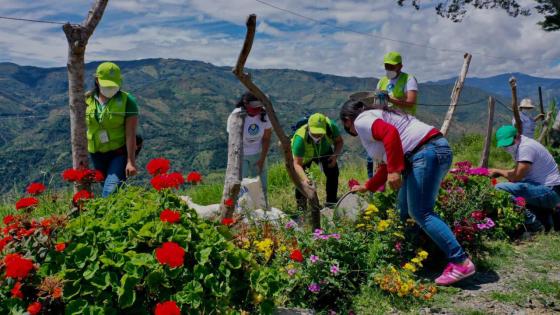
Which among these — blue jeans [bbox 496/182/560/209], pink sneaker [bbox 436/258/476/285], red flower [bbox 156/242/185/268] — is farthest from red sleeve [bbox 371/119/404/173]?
blue jeans [bbox 496/182/560/209]

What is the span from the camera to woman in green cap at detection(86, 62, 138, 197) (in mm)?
3934

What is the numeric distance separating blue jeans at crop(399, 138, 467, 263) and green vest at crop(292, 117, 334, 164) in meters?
2.21

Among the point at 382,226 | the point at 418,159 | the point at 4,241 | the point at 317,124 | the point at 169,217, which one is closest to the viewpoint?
the point at 4,241

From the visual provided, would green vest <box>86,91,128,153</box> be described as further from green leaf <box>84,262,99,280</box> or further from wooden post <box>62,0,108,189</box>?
green leaf <box>84,262,99,280</box>

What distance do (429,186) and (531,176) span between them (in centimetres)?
232

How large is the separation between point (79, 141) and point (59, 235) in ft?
5.98

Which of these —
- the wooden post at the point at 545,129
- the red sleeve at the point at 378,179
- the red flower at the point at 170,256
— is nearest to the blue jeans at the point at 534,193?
the red sleeve at the point at 378,179

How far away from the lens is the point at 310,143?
18.6 feet

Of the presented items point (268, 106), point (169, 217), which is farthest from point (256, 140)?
point (169, 217)

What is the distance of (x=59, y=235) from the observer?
2.21 meters

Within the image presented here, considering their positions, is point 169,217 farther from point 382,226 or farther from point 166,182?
point 382,226

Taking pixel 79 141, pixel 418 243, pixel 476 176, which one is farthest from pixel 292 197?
pixel 79 141

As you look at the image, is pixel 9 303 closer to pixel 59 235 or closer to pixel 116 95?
pixel 59 235

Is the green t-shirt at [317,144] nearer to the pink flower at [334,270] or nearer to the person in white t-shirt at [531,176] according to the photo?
the person in white t-shirt at [531,176]
